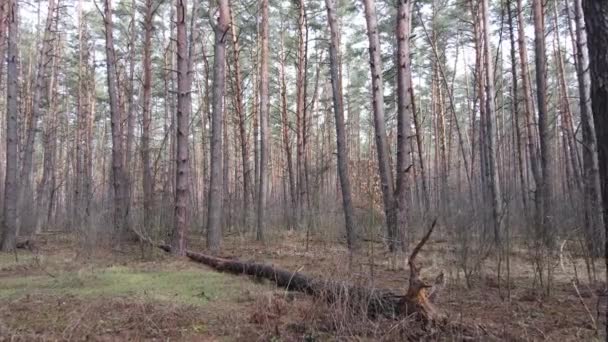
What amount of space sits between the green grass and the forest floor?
0.04ft

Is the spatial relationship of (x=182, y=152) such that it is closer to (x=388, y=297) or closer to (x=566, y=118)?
(x=388, y=297)

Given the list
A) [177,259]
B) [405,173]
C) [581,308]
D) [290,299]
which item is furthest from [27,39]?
[581,308]

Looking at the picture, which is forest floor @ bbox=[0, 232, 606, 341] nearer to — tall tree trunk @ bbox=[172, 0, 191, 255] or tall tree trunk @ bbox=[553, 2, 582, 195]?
tall tree trunk @ bbox=[172, 0, 191, 255]

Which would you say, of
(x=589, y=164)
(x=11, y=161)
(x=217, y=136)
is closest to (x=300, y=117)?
(x=217, y=136)

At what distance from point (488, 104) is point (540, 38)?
5.76 feet

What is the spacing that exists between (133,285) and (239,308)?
1.54m

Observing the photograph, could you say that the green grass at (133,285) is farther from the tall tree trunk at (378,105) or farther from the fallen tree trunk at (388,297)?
the tall tree trunk at (378,105)

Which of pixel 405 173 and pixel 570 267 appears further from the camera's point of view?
pixel 405 173

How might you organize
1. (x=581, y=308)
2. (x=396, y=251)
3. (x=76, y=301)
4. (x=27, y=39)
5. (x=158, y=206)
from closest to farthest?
(x=581, y=308) < (x=76, y=301) < (x=396, y=251) < (x=158, y=206) < (x=27, y=39)

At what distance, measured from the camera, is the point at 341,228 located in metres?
8.84

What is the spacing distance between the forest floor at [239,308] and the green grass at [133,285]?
0.01 meters

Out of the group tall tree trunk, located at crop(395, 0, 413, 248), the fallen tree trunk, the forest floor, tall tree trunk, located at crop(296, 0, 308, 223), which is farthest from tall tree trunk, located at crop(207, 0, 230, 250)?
the fallen tree trunk

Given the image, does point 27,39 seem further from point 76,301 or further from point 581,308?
point 581,308

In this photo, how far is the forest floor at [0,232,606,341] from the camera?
10.6 feet
